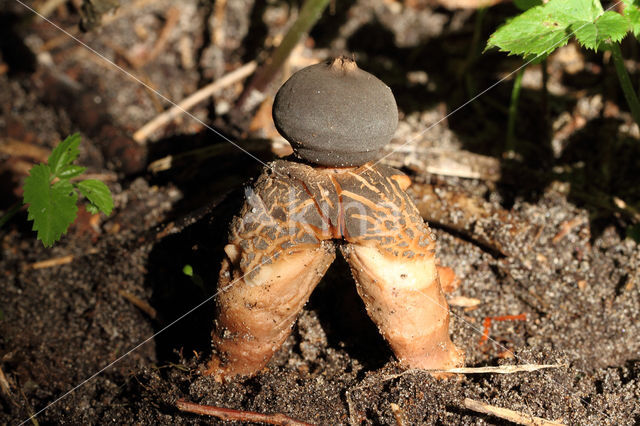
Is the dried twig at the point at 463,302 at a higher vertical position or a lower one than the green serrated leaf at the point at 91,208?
higher

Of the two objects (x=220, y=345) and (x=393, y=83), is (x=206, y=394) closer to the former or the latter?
(x=220, y=345)

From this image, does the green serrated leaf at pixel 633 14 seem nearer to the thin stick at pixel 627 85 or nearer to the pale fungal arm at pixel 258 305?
the thin stick at pixel 627 85

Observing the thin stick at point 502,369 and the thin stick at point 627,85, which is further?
the thin stick at point 627,85

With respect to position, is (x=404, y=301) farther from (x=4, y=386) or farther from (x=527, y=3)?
(x=4, y=386)

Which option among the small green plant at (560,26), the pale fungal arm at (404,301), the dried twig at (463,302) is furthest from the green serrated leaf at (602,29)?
the dried twig at (463,302)

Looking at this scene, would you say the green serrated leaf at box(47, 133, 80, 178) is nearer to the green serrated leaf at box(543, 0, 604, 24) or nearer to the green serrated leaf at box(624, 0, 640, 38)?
the green serrated leaf at box(543, 0, 604, 24)

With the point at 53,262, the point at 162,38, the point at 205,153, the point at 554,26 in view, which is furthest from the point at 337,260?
the point at 162,38

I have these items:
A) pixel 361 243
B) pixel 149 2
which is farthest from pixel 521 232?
pixel 149 2

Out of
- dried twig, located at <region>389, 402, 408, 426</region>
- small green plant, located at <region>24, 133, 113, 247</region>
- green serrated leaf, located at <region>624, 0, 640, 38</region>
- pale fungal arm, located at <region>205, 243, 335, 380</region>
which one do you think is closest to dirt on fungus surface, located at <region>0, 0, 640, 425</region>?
dried twig, located at <region>389, 402, 408, 426</region>
